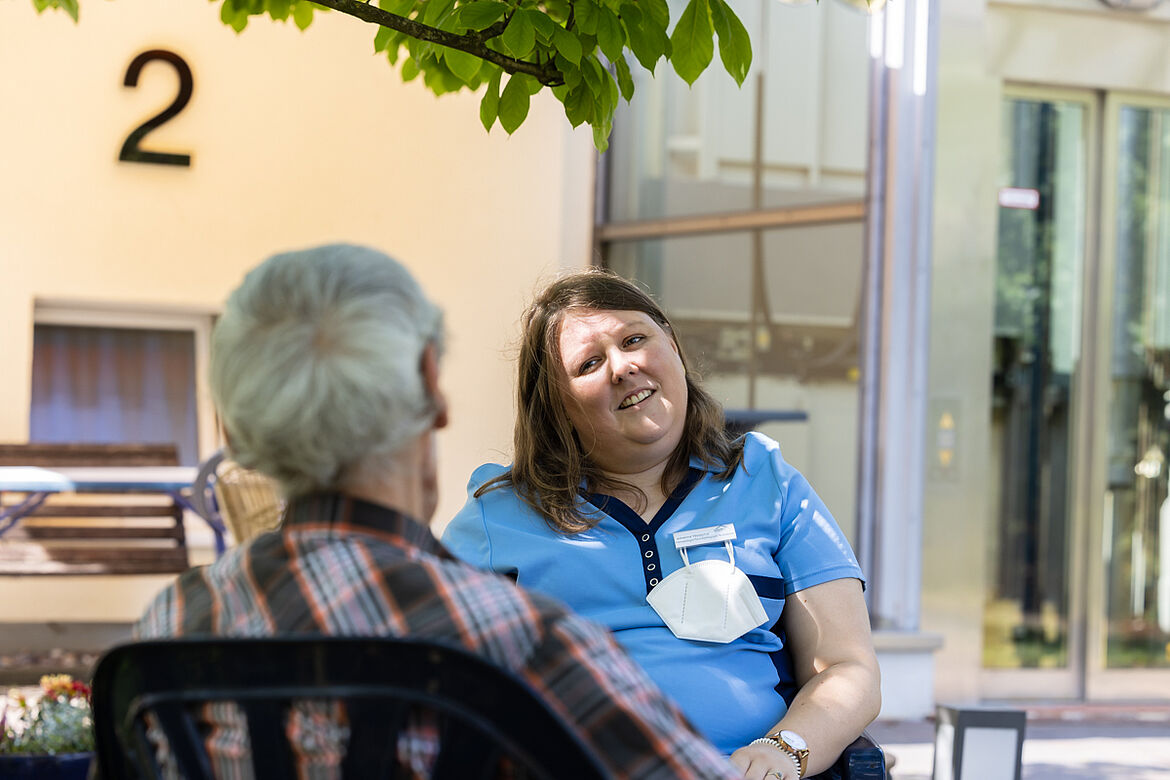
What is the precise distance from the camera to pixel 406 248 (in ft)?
20.9

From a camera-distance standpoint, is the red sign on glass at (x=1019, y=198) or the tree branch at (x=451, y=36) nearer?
the tree branch at (x=451, y=36)

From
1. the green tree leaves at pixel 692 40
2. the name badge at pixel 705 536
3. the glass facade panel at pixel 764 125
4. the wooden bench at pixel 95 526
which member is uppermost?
the glass facade panel at pixel 764 125

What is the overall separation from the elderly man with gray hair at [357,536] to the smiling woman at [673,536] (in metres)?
0.91

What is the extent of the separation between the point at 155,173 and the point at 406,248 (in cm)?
127

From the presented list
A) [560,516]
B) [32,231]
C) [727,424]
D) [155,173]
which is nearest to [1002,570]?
[727,424]

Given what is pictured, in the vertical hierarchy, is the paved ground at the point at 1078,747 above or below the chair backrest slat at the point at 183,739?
below

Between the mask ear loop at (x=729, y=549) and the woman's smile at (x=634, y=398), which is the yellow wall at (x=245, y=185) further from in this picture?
the mask ear loop at (x=729, y=549)

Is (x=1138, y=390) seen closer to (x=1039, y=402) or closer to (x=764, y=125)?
(x=1039, y=402)

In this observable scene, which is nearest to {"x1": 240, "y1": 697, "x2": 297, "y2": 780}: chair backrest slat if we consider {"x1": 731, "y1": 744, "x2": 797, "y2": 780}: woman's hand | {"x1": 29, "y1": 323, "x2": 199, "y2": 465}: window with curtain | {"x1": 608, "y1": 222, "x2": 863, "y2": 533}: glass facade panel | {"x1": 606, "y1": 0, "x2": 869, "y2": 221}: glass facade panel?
{"x1": 731, "y1": 744, "x2": 797, "y2": 780}: woman's hand

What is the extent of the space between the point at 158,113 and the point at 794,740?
5.01m

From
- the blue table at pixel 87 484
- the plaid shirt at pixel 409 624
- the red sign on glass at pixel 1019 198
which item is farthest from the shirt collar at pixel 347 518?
the red sign on glass at pixel 1019 198

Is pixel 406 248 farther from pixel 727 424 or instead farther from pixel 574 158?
pixel 727 424

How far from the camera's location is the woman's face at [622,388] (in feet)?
8.09

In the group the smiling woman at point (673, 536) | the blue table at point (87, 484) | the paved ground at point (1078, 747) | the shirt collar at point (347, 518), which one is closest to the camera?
the shirt collar at point (347, 518)
